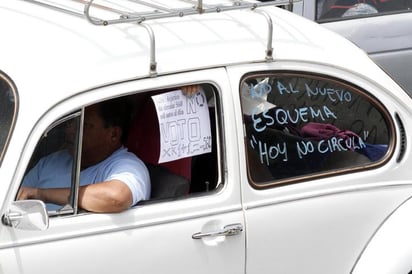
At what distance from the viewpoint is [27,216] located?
3.58 m

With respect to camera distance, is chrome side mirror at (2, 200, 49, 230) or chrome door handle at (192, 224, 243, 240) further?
chrome door handle at (192, 224, 243, 240)

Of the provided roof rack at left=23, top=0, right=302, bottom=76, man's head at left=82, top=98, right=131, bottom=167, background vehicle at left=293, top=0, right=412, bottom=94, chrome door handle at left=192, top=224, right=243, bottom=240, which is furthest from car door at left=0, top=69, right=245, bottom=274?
background vehicle at left=293, top=0, right=412, bottom=94

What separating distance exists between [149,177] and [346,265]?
998 millimetres

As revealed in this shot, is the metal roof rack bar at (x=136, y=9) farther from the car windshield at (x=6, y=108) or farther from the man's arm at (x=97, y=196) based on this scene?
the man's arm at (x=97, y=196)

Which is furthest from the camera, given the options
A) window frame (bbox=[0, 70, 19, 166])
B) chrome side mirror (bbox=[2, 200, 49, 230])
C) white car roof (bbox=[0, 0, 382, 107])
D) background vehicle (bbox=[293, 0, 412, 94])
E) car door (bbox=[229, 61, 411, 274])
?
background vehicle (bbox=[293, 0, 412, 94])

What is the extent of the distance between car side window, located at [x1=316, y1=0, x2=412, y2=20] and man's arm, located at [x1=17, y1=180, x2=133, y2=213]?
3.32 m

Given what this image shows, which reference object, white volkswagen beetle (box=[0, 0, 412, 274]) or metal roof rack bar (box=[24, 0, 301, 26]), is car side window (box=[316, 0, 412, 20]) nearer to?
white volkswagen beetle (box=[0, 0, 412, 274])

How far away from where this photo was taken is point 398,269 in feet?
14.5

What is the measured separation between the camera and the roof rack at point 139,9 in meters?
3.90

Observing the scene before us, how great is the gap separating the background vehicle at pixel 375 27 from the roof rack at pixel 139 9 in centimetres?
231

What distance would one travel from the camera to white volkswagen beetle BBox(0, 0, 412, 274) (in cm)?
376

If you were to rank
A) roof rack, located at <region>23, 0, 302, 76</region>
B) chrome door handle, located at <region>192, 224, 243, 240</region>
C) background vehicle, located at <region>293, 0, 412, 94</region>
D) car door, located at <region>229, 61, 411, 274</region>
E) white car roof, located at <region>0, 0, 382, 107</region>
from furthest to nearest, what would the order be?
background vehicle, located at <region>293, 0, 412, 94</region>, car door, located at <region>229, 61, 411, 274</region>, chrome door handle, located at <region>192, 224, 243, 240</region>, roof rack, located at <region>23, 0, 302, 76</region>, white car roof, located at <region>0, 0, 382, 107</region>

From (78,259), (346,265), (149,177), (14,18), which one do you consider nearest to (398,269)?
(346,265)

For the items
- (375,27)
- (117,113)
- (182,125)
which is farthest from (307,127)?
(375,27)
